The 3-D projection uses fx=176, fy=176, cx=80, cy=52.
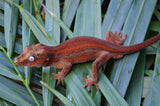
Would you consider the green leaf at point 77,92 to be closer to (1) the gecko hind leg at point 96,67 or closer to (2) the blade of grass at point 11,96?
(1) the gecko hind leg at point 96,67

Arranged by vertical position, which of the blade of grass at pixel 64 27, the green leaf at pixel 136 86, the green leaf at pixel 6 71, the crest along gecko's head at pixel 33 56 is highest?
the blade of grass at pixel 64 27

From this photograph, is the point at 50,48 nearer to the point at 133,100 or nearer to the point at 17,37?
the point at 17,37

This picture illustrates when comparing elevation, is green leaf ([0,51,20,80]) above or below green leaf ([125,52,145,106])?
above

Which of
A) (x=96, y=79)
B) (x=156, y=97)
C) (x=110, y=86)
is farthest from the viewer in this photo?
(x=96, y=79)

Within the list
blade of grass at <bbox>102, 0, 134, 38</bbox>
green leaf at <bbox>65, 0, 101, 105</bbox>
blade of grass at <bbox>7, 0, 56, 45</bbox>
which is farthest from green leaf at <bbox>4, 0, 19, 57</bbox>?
blade of grass at <bbox>102, 0, 134, 38</bbox>

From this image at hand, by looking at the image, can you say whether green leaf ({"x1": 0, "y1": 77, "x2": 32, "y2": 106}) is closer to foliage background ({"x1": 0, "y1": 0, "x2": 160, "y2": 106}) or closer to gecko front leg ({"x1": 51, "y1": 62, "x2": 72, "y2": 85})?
foliage background ({"x1": 0, "y1": 0, "x2": 160, "y2": 106})

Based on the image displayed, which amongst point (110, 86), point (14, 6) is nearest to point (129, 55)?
point (110, 86)

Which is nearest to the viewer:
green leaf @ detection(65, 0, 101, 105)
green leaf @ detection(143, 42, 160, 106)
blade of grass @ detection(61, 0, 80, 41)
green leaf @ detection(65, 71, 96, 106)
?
green leaf @ detection(143, 42, 160, 106)

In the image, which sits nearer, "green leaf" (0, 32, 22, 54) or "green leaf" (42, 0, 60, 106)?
"green leaf" (42, 0, 60, 106)

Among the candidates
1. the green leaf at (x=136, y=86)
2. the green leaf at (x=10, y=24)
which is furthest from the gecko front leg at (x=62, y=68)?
the green leaf at (x=136, y=86)
